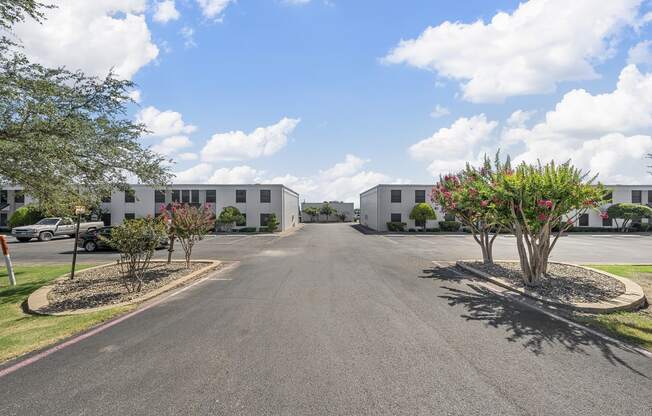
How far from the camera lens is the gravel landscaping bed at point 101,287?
7938 millimetres

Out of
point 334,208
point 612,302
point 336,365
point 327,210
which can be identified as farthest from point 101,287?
point 334,208

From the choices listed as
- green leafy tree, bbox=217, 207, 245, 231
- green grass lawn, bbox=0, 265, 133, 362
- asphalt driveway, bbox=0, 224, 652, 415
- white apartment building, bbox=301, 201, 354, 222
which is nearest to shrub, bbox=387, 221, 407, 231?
green leafy tree, bbox=217, 207, 245, 231

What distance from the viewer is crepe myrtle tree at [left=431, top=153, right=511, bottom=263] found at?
9.95m

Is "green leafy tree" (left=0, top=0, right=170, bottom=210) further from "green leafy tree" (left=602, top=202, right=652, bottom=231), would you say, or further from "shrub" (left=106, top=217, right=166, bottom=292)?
"green leafy tree" (left=602, top=202, right=652, bottom=231)

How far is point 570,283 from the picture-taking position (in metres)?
9.05

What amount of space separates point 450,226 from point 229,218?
25.0 m

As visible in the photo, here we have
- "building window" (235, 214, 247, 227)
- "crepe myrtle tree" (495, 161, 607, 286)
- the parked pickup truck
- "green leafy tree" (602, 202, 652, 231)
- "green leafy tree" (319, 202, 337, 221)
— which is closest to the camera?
"crepe myrtle tree" (495, 161, 607, 286)

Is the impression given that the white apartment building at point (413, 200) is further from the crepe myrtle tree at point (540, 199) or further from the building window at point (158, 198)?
the crepe myrtle tree at point (540, 199)

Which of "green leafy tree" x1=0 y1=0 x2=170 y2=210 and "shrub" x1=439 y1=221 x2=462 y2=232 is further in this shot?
"shrub" x1=439 y1=221 x2=462 y2=232

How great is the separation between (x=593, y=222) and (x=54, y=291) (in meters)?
50.6

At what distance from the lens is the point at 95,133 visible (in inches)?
386

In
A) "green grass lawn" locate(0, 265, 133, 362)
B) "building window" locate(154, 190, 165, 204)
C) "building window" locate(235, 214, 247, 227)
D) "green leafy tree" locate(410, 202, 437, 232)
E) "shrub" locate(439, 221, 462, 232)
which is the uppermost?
"building window" locate(154, 190, 165, 204)

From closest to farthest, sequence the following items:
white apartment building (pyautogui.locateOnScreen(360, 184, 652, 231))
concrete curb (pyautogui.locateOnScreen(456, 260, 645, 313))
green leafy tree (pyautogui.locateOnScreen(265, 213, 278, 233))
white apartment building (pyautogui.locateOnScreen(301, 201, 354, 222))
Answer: concrete curb (pyautogui.locateOnScreen(456, 260, 645, 313)) → green leafy tree (pyautogui.locateOnScreen(265, 213, 278, 233)) → white apartment building (pyautogui.locateOnScreen(360, 184, 652, 231)) → white apartment building (pyautogui.locateOnScreen(301, 201, 354, 222))

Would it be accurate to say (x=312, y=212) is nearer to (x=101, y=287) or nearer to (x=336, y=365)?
(x=101, y=287)
